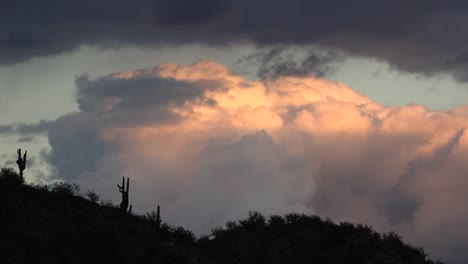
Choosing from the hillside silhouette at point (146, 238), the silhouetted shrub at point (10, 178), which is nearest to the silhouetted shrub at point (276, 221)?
the hillside silhouette at point (146, 238)

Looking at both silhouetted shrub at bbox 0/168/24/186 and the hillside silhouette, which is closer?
the hillside silhouette

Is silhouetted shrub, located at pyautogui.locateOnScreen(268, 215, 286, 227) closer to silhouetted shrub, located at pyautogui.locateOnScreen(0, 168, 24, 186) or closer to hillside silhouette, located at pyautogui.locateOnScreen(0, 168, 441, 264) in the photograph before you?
hillside silhouette, located at pyautogui.locateOnScreen(0, 168, 441, 264)

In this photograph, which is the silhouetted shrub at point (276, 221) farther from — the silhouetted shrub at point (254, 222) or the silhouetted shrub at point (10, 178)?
the silhouetted shrub at point (10, 178)

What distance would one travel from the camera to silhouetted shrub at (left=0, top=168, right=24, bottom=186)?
7303cm

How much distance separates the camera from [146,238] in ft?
237

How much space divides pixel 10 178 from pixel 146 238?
1365cm

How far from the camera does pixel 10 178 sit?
242ft

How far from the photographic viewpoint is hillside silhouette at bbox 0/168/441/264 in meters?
65.4

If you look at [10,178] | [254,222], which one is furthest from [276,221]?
[10,178]

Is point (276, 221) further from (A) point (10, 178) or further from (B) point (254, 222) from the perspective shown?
(A) point (10, 178)

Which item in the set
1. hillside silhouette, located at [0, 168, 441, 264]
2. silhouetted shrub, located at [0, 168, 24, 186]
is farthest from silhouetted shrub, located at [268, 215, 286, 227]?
silhouetted shrub, located at [0, 168, 24, 186]

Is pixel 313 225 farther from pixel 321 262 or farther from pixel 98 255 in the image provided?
pixel 98 255

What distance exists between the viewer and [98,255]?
66.4m

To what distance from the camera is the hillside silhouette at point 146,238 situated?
6538 cm
